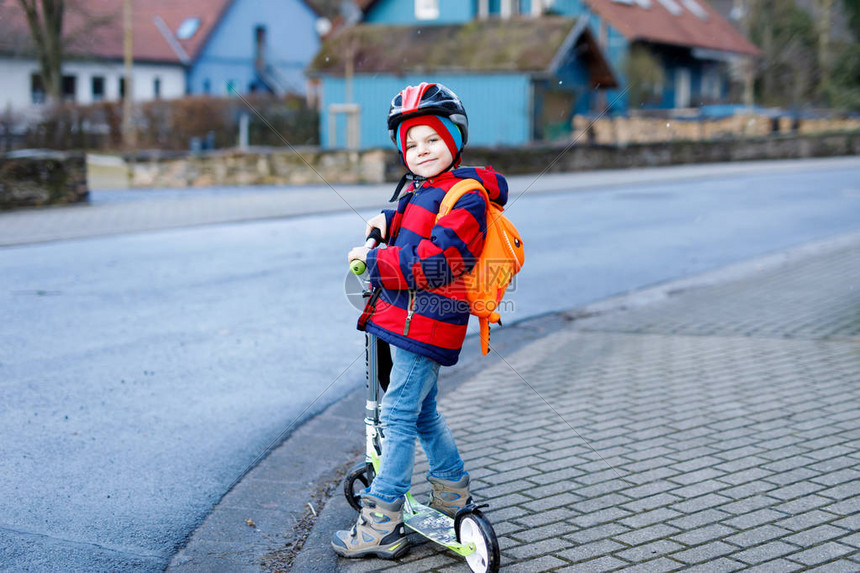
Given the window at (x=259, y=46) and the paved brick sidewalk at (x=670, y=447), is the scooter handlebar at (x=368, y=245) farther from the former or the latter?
the window at (x=259, y=46)

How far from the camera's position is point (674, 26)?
3938 cm

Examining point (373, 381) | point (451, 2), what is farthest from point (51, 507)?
point (451, 2)

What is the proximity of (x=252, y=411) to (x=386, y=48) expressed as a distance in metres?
11.0

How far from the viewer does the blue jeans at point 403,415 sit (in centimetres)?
317

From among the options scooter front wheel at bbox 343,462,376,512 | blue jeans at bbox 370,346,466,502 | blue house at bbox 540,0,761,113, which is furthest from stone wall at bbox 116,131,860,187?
blue jeans at bbox 370,346,466,502

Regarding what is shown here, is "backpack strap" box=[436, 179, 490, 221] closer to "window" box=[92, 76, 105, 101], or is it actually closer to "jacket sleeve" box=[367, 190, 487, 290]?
"jacket sleeve" box=[367, 190, 487, 290]

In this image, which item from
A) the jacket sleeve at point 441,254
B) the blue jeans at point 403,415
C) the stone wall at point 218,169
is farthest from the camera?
the stone wall at point 218,169

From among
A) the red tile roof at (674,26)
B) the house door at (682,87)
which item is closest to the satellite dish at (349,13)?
the red tile roof at (674,26)

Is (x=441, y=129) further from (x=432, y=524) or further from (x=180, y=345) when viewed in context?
(x=180, y=345)

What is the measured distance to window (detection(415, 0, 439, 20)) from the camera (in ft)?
107

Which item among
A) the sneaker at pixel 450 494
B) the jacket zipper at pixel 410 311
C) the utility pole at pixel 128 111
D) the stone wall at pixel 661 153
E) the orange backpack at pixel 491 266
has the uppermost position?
the utility pole at pixel 128 111

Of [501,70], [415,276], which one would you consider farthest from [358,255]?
[501,70]

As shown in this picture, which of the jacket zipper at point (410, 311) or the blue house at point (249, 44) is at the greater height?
the blue house at point (249, 44)

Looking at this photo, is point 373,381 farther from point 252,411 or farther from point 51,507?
point 252,411
